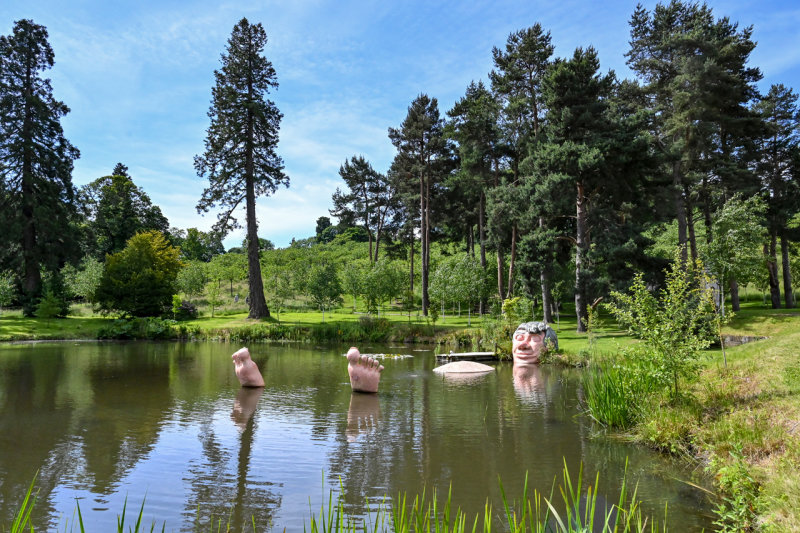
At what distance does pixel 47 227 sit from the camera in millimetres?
31984

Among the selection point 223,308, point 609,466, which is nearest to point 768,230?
point 609,466

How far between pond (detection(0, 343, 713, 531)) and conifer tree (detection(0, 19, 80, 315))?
65.9ft

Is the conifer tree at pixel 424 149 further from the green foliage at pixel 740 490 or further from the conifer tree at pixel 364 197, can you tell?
the green foliage at pixel 740 490

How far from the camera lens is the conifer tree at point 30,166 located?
31.6 metres

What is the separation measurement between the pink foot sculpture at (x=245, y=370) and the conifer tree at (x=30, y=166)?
81.3ft

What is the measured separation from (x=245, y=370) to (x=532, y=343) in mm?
10659

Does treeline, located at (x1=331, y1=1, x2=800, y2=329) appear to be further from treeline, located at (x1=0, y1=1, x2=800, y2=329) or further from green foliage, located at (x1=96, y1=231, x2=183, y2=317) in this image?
green foliage, located at (x1=96, y1=231, x2=183, y2=317)

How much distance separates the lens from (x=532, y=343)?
755 inches

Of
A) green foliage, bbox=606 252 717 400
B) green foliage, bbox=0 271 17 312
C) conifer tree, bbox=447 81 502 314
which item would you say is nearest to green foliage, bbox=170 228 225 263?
green foliage, bbox=0 271 17 312

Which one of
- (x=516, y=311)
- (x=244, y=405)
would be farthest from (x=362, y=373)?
(x=516, y=311)

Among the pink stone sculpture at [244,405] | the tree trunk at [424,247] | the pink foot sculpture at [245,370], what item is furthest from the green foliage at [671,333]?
the tree trunk at [424,247]

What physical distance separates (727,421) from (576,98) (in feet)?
65.7

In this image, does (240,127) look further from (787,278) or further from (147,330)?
(787,278)

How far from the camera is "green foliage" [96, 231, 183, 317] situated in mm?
32812
